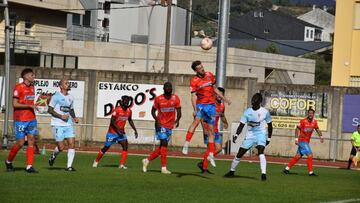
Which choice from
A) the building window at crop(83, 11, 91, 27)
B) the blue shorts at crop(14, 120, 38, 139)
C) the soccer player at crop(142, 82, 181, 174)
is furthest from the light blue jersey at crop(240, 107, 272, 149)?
the building window at crop(83, 11, 91, 27)

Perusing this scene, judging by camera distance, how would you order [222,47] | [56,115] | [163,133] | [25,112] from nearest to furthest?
1. [25,112]
2. [163,133]
3. [56,115]
4. [222,47]

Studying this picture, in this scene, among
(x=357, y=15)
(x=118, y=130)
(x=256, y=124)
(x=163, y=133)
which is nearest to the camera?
(x=256, y=124)

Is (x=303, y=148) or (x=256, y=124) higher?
(x=256, y=124)

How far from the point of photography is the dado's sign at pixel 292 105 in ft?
134

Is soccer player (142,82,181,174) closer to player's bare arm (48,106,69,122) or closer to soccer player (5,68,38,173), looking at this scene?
player's bare arm (48,106,69,122)

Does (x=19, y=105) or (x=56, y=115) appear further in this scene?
(x=56, y=115)

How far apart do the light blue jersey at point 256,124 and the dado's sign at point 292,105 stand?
20844 millimetres

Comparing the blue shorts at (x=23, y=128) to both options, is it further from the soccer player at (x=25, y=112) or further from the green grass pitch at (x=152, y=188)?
the green grass pitch at (x=152, y=188)

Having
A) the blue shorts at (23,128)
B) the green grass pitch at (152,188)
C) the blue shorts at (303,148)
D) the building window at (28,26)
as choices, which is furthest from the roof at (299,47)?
the blue shorts at (23,128)

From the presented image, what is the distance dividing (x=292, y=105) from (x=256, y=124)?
70.0ft

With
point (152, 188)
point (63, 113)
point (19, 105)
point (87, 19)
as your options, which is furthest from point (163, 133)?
point (87, 19)

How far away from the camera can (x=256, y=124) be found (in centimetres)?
2005

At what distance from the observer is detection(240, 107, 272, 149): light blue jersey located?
1991 centimetres

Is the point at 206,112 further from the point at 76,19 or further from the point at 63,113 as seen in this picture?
the point at 76,19
